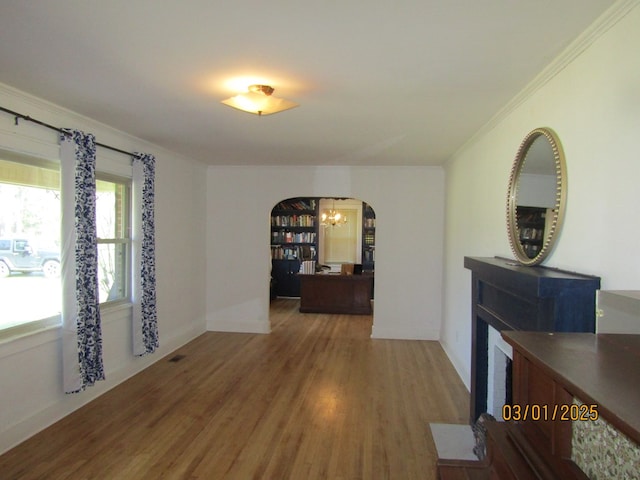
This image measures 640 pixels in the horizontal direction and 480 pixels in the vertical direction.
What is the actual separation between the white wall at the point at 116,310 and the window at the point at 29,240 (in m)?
0.16

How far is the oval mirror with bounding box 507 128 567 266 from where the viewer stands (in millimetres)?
2084

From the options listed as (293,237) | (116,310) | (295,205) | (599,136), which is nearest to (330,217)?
(295,205)

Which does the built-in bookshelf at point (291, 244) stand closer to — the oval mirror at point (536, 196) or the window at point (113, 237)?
the window at point (113, 237)

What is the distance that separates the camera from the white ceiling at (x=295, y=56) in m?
1.71

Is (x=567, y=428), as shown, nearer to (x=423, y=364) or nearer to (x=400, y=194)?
(x=423, y=364)

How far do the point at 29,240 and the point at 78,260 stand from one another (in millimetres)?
362

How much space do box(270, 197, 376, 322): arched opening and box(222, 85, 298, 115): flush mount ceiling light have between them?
5.35 meters

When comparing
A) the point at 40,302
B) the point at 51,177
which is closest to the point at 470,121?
the point at 51,177

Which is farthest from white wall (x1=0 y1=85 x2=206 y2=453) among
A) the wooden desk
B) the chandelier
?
the chandelier

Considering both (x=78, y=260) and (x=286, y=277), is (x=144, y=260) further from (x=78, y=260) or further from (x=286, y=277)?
(x=286, y=277)

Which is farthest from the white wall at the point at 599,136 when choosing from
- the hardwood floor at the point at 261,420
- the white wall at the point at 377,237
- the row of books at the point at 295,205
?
the row of books at the point at 295,205

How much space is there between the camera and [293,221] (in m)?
9.45

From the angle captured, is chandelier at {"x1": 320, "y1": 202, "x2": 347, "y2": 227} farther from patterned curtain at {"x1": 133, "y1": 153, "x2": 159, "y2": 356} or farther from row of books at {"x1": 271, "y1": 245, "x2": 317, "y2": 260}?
patterned curtain at {"x1": 133, "y1": 153, "x2": 159, "y2": 356}

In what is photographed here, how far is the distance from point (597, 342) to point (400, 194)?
184 inches
